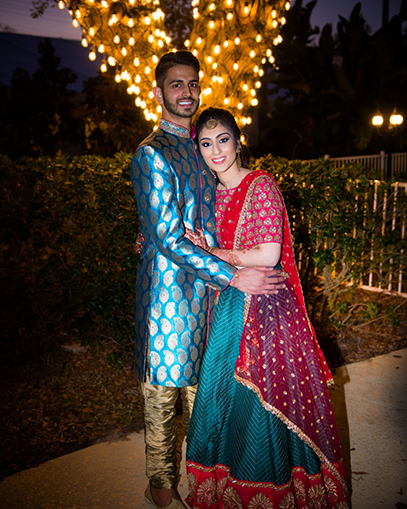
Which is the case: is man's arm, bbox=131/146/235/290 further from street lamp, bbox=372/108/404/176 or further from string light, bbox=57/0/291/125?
street lamp, bbox=372/108/404/176

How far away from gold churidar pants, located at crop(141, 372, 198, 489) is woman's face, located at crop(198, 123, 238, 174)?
109cm

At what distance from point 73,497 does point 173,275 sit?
1362mm

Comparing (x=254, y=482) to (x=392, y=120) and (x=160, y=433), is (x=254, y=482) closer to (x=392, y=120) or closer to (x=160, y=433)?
(x=160, y=433)

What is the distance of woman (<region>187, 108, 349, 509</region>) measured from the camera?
87.7 inches

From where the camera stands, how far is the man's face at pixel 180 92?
2.44 metres

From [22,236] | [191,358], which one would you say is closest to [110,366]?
[22,236]

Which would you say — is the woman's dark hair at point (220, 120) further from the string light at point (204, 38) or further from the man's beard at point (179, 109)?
the string light at point (204, 38)

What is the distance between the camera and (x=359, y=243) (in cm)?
536

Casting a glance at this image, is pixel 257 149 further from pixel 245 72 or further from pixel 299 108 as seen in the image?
pixel 245 72

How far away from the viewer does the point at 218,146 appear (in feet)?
7.91

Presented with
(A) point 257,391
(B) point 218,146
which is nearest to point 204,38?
(B) point 218,146

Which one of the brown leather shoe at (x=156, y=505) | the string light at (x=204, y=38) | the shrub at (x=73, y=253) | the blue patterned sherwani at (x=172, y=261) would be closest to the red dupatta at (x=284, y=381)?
the blue patterned sherwani at (x=172, y=261)

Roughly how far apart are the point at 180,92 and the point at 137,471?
6.96 ft

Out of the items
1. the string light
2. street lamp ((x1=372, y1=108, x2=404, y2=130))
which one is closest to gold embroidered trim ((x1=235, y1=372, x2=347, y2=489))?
the string light
